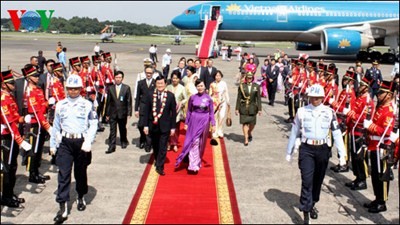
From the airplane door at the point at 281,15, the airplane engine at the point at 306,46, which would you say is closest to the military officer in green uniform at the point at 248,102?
the airplane door at the point at 281,15

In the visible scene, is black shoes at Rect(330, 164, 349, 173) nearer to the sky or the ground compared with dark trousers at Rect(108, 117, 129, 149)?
nearer to the ground

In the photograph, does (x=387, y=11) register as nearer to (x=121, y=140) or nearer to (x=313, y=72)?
(x=313, y=72)

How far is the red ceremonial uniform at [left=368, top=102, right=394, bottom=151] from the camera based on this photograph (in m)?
6.31

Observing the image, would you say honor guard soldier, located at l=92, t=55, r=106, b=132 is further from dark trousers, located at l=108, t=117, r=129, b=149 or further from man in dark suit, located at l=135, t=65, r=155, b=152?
man in dark suit, located at l=135, t=65, r=155, b=152

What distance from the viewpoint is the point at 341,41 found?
114 ft

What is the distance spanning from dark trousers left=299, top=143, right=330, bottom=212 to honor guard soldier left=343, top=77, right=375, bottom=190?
1.51m

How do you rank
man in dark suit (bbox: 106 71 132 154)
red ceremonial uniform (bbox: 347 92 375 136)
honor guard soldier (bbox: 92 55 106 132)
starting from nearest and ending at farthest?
red ceremonial uniform (bbox: 347 92 375 136) < man in dark suit (bbox: 106 71 132 154) < honor guard soldier (bbox: 92 55 106 132)

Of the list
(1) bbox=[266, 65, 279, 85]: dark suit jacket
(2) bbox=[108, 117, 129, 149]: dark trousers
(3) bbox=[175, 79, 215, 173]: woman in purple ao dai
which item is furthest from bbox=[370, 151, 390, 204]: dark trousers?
(1) bbox=[266, 65, 279, 85]: dark suit jacket

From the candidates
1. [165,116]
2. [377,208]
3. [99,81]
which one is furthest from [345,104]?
[99,81]

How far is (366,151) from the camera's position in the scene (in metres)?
7.14

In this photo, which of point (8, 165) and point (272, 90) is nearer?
point (8, 165)

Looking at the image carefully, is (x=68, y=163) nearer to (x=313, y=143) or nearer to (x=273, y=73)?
(x=313, y=143)

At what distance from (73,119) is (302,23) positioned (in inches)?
1321

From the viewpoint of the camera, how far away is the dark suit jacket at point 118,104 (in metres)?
9.98
